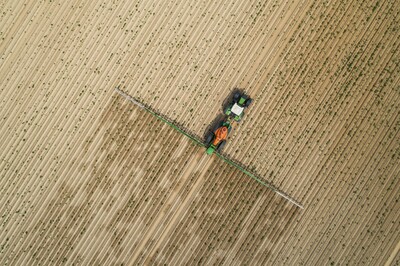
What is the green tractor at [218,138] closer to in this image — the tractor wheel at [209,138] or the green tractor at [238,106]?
the tractor wheel at [209,138]

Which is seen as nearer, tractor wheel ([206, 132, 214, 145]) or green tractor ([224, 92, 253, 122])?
green tractor ([224, 92, 253, 122])

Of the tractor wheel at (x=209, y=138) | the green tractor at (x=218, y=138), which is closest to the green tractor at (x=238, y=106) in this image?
the green tractor at (x=218, y=138)

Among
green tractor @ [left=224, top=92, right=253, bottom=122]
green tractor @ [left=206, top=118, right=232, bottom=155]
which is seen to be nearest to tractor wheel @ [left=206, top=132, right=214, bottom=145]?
green tractor @ [left=206, top=118, right=232, bottom=155]

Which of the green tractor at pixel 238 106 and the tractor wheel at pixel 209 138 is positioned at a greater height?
the green tractor at pixel 238 106

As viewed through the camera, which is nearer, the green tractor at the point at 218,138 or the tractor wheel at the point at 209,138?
the green tractor at the point at 218,138

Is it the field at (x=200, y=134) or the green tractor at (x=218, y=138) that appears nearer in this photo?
the green tractor at (x=218, y=138)

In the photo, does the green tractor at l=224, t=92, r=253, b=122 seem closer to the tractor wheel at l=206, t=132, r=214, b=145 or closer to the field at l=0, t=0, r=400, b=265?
the field at l=0, t=0, r=400, b=265
